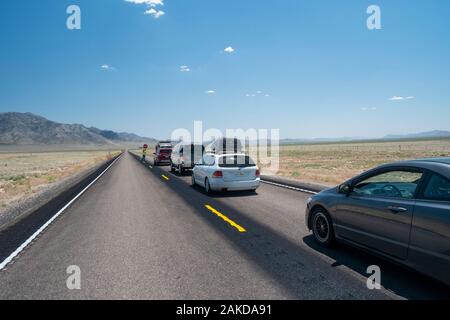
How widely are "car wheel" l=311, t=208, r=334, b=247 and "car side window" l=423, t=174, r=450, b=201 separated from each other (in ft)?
6.29

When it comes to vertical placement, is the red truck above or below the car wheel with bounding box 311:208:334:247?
above

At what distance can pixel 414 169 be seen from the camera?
434 cm

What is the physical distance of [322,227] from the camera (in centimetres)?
588

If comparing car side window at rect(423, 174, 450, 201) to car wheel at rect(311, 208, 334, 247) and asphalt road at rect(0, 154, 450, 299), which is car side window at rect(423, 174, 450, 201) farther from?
car wheel at rect(311, 208, 334, 247)

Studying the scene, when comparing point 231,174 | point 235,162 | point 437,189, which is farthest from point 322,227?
point 235,162

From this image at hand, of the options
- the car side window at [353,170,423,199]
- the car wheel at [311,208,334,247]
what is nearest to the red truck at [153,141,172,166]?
the car wheel at [311,208,334,247]

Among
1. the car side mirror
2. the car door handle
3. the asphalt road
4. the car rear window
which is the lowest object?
the asphalt road

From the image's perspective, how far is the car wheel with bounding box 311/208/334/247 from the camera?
5.63 meters

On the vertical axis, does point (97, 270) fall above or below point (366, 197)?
below

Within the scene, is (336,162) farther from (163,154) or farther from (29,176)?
(29,176)

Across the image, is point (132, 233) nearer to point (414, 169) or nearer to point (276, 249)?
point (276, 249)

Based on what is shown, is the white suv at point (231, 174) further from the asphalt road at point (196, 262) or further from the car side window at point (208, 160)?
the asphalt road at point (196, 262)
